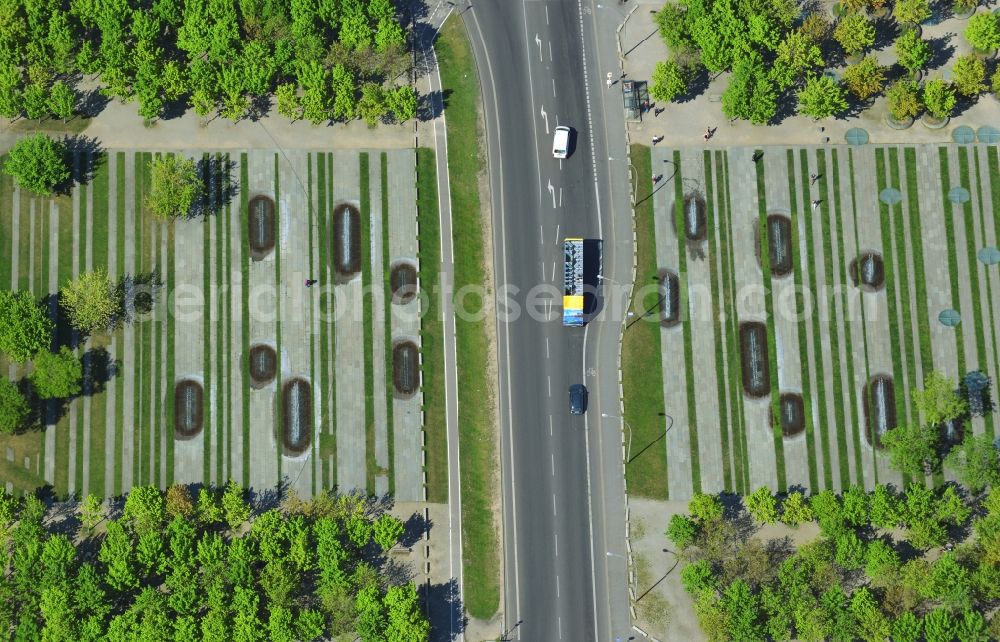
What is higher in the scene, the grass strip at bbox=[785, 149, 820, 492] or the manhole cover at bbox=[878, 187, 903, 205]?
the manhole cover at bbox=[878, 187, 903, 205]

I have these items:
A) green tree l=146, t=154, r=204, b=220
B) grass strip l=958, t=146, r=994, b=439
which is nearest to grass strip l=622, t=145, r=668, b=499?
grass strip l=958, t=146, r=994, b=439

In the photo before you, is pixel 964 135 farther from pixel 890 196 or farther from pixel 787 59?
pixel 787 59

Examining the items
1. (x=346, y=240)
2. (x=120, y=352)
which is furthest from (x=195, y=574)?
(x=346, y=240)

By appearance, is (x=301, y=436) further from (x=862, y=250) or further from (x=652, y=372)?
(x=862, y=250)

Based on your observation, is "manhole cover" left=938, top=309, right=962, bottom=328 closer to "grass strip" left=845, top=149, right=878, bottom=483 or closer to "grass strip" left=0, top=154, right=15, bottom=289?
"grass strip" left=845, top=149, right=878, bottom=483

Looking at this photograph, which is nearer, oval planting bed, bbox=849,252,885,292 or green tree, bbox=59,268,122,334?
green tree, bbox=59,268,122,334

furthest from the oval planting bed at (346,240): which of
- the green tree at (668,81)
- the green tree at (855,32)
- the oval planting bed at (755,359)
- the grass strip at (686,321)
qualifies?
the green tree at (855,32)
